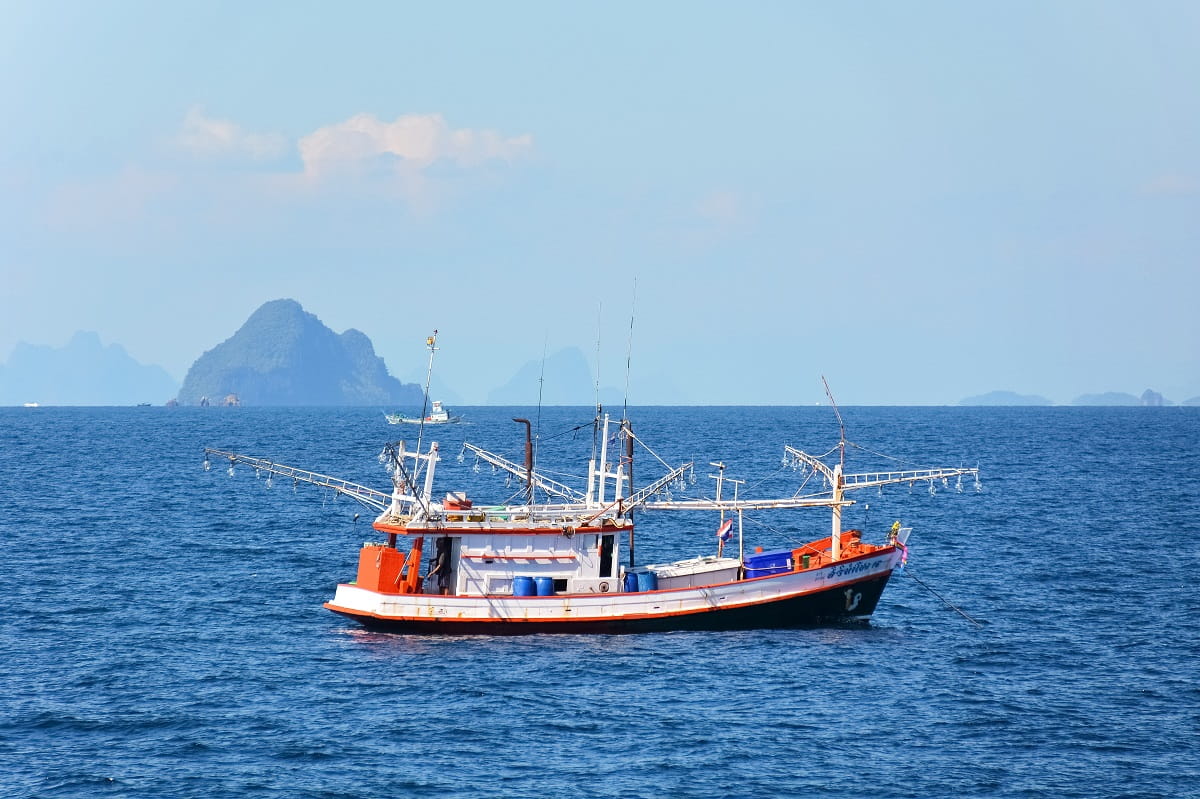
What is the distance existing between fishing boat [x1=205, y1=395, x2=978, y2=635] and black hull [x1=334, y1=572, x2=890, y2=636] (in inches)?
2.1

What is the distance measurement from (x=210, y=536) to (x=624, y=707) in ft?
146

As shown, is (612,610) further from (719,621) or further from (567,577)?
(719,621)

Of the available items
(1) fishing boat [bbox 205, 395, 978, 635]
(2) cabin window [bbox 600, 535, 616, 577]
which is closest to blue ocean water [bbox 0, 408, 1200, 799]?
(1) fishing boat [bbox 205, 395, 978, 635]

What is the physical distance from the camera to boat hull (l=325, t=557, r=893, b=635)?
162 feet

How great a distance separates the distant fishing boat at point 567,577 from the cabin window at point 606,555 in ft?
0.13

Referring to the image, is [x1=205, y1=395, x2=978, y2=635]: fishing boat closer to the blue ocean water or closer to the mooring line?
the blue ocean water

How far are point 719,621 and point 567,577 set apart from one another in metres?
6.15

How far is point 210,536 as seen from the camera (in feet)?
258

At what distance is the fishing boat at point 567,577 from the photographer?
49469 millimetres

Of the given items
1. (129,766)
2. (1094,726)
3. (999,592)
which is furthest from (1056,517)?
(129,766)

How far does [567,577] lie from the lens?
51.2 meters

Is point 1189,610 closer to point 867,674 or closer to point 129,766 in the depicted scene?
point 867,674

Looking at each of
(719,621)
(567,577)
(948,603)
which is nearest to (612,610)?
(567,577)

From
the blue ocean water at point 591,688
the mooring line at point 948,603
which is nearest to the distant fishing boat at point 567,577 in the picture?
the blue ocean water at point 591,688
